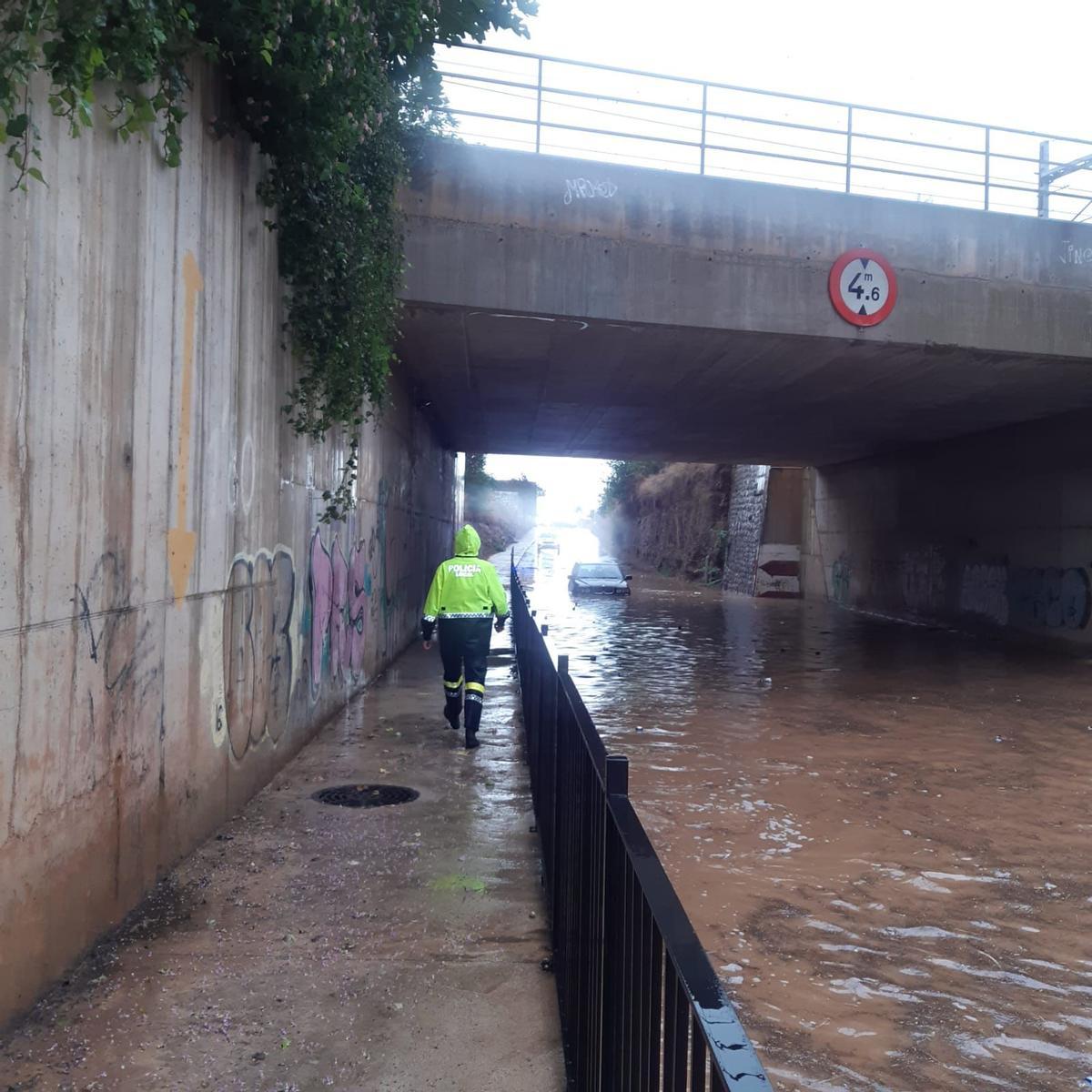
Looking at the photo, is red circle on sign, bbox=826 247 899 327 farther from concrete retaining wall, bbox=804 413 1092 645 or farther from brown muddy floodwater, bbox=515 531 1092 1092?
concrete retaining wall, bbox=804 413 1092 645

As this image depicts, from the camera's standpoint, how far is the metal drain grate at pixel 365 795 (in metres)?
6.18

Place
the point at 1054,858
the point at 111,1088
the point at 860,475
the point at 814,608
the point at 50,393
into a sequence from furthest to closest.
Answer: the point at 814,608 → the point at 860,475 → the point at 1054,858 → the point at 50,393 → the point at 111,1088

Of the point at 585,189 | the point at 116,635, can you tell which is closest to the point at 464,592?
the point at 116,635

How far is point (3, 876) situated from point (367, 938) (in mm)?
1566

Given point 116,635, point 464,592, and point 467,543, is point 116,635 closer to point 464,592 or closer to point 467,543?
point 464,592

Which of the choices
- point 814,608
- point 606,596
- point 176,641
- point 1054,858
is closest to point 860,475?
point 814,608

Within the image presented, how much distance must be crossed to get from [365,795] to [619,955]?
437 centimetres

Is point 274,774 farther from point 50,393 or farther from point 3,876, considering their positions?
point 50,393

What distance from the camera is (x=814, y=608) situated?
27.5 metres

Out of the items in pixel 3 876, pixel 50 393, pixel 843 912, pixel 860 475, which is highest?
pixel 860 475

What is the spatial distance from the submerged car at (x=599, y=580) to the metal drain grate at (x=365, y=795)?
24010 millimetres

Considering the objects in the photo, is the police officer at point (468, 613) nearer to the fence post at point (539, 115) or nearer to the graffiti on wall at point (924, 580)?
the fence post at point (539, 115)

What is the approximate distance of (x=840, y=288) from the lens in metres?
10.3

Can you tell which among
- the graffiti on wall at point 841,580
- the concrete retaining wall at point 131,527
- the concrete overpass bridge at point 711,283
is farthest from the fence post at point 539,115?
the graffiti on wall at point 841,580
